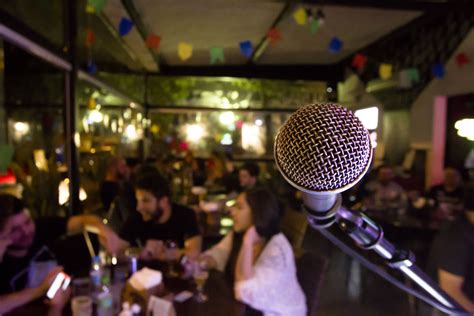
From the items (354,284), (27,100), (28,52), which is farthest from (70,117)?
(354,284)

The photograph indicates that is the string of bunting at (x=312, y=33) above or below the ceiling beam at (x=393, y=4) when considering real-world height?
below

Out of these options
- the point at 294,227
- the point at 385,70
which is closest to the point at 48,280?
the point at 294,227

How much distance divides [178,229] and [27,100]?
171cm

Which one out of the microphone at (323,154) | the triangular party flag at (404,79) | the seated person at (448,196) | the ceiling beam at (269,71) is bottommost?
the seated person at (448,196)

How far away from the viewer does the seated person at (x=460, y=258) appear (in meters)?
2.17

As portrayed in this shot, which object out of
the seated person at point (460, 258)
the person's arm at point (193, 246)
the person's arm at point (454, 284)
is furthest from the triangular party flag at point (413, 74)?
the person's arm at point (193, 246)

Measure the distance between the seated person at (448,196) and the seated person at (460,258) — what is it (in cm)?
202

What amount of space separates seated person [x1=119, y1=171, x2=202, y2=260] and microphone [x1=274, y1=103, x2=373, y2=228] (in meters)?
2.42

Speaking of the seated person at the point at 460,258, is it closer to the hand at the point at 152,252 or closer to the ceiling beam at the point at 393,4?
the hand at the point at 152,252

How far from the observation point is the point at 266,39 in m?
6.49

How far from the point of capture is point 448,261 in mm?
2215

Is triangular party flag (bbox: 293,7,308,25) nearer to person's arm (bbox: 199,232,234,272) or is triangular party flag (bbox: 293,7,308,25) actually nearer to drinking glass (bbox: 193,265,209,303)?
person's arm (bbox: 199,232,234,272)

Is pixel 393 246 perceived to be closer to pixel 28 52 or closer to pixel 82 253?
pixel 82 253

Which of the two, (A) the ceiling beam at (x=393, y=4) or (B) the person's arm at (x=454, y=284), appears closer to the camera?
(B) the person's arm at (x=454, y=284)
